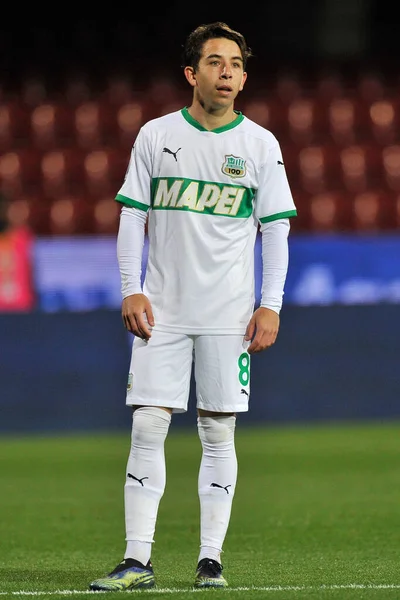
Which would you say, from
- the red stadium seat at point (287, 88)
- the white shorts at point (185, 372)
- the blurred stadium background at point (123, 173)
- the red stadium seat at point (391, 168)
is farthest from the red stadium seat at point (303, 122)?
the white shorts at point (185, 372)

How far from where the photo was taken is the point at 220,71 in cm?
486

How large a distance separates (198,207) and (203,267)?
0.22m

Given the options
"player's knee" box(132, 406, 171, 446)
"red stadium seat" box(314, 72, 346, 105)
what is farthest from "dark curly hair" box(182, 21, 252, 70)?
"red stadium seat" box(314, 72, 346, 105)

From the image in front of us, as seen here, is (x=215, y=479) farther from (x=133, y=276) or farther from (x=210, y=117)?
(x=210, y=117)

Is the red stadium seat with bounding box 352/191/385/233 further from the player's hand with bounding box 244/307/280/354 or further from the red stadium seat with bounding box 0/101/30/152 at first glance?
the player's hand with bounding box 244/307/280/354

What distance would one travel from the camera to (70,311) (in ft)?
38.6

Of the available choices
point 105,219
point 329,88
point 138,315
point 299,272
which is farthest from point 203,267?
point 329,88

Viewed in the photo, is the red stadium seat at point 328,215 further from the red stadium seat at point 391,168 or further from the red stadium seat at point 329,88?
the red stadium seat at point 329,88

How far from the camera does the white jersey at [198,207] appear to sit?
4.89 meters

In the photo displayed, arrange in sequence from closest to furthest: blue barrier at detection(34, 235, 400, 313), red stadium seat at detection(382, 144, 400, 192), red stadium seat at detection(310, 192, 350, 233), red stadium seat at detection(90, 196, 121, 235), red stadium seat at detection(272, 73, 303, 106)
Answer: blue barrier at detection(34, 235, 400, 313), red stadium seat at detection(90, 196, 121, 235), red stadium seat at detection(310, 192, 350, 233), red stadium seat at detection(382, 144, 400, 192), red stadium seat at detection(272, 73, 303, 106)

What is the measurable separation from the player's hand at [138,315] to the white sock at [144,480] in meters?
0.28

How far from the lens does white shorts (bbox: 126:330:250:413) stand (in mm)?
4805

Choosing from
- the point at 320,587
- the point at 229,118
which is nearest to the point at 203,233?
the point at 229,118

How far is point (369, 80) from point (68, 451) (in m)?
7.93
